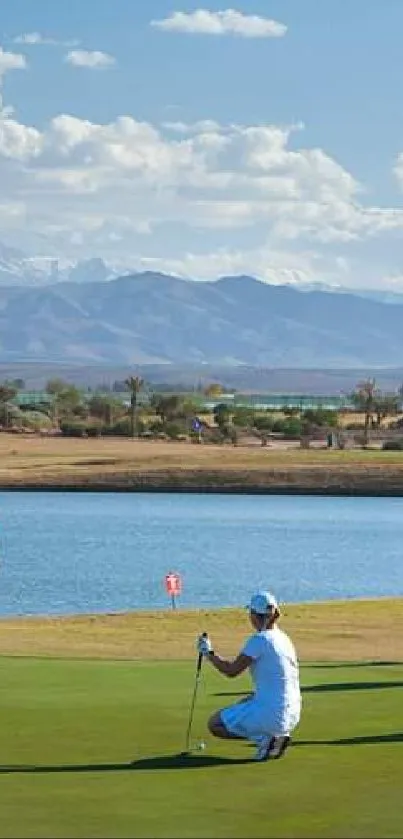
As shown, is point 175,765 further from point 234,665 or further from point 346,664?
point 346,664

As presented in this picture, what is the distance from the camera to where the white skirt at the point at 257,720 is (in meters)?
13.0

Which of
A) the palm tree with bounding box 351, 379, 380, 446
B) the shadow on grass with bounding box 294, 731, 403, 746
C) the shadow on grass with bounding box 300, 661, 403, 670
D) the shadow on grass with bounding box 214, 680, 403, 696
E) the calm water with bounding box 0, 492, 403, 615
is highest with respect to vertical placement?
the palm tree with bounding box 351, 379, 380, 446

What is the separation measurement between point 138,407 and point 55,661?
14030 centimetres

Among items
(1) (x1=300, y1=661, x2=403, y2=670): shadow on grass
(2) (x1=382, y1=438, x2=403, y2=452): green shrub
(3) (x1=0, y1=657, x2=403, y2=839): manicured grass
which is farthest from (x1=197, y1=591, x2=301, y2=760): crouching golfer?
(2) (x1=382, y1=438, x2=403, y2=452): green shrub

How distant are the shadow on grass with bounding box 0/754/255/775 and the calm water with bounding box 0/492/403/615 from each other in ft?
87.6

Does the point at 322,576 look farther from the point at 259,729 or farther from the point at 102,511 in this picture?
the point at 259,729

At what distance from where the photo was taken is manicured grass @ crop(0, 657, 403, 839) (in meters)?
10.5

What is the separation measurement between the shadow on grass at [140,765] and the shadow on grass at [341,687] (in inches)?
156

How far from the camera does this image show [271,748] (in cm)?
1297

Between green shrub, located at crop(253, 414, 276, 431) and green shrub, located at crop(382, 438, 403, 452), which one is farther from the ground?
green shrub, located at crop(253, 414, 276, 431)

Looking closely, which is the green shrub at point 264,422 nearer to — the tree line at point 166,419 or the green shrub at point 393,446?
the tree line at point 166,419

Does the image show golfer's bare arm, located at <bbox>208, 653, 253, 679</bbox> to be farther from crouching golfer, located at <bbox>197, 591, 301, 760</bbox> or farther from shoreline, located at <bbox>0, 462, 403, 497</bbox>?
shoreline, located at <bbox>0, 462, 403, 497</bbox>

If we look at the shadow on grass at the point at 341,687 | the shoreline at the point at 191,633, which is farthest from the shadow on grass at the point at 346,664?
the shadow on grass at the point at 341,687

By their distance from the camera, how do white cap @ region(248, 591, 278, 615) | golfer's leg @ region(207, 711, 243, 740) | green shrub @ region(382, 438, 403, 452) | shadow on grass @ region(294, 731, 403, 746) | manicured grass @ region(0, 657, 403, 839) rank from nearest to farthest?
1. manicured grass @ region(0, 657, 403, 839)
2. white cap @ region(248, 591, 278, 615)
3. golfer's leg @ region(207, 711, 243, 740)
4. shadow on grass @ region(294, 731, 403, 746)
5. green shrub @ region(382, 438, 403, 452)
